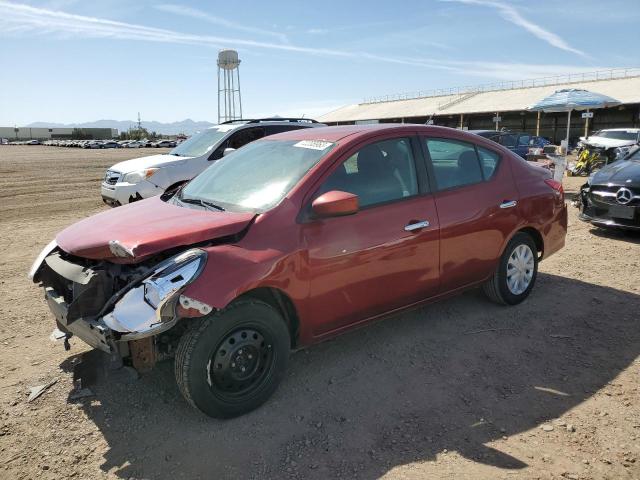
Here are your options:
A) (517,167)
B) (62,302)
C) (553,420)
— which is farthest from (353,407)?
(517,167)

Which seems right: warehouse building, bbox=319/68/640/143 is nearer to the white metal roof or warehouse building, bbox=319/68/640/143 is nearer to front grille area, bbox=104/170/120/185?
the white metal roof

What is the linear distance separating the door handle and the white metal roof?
139 feet

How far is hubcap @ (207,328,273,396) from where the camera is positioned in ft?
9.62

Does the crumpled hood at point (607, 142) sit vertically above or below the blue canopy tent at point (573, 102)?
below

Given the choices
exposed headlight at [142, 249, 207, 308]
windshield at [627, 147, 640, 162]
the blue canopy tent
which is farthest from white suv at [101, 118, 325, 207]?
the blue canopy tent

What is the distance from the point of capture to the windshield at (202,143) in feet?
30.5

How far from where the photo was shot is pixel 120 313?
2.70m

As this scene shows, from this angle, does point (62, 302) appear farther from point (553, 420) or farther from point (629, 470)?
point (629, 470)

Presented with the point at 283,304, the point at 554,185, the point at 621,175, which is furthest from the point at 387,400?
the point at 621,175

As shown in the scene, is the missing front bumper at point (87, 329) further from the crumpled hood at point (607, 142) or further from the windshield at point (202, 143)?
the crumpled hood at point (607, 142)

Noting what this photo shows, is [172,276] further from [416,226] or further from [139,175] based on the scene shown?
[139,175]

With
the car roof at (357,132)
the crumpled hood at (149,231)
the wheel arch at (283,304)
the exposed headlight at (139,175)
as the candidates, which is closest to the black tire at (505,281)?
the car roof at (357,132)

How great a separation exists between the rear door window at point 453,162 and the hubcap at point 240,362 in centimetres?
195

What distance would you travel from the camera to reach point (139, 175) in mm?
8812
